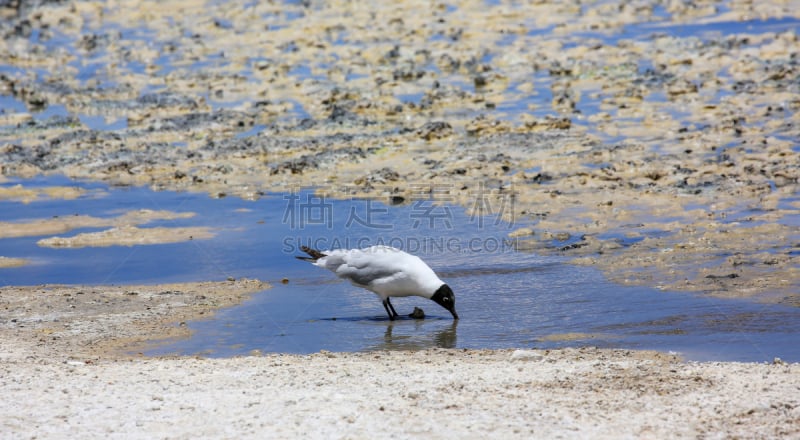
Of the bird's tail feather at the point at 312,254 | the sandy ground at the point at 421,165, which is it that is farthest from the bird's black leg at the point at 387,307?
the sandy ground at the point at 421,165

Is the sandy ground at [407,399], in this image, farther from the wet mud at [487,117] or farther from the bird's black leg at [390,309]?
the wet mud at [487,117]

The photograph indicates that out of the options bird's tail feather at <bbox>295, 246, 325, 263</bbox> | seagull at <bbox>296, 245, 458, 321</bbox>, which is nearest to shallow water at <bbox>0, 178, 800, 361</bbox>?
seagull at <bbox>296, 245, 458, 321</bbox>

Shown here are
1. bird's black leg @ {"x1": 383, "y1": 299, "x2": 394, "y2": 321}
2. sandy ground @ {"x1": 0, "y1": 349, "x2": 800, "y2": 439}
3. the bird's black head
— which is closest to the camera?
sandy ground @ {"x1": 0, "y1": 349, "x2": 800, "y2": 439}

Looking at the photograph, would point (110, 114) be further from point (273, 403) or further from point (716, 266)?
point (273, 403)

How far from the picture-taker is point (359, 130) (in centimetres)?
1681

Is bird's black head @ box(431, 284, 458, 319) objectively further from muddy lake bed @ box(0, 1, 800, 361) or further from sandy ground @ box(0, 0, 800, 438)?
sandy ground @ box(0, 0, 800, 438)

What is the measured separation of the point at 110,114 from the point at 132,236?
24.0 ft

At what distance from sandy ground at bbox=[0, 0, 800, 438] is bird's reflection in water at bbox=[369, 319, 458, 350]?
54 cm

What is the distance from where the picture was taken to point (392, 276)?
379 inches

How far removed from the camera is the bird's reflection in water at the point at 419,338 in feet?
28.8

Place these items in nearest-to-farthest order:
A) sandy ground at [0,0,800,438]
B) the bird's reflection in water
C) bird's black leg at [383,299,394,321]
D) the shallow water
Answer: sandy ground at [0,0,800,438] → the shallow water → the bird's reflection in water → bird's black leg at [383,299,394,321]

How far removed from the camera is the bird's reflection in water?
28.8 feet

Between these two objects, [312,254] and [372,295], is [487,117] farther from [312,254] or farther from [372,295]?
[312,254]

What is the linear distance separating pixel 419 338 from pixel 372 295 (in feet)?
5.61
